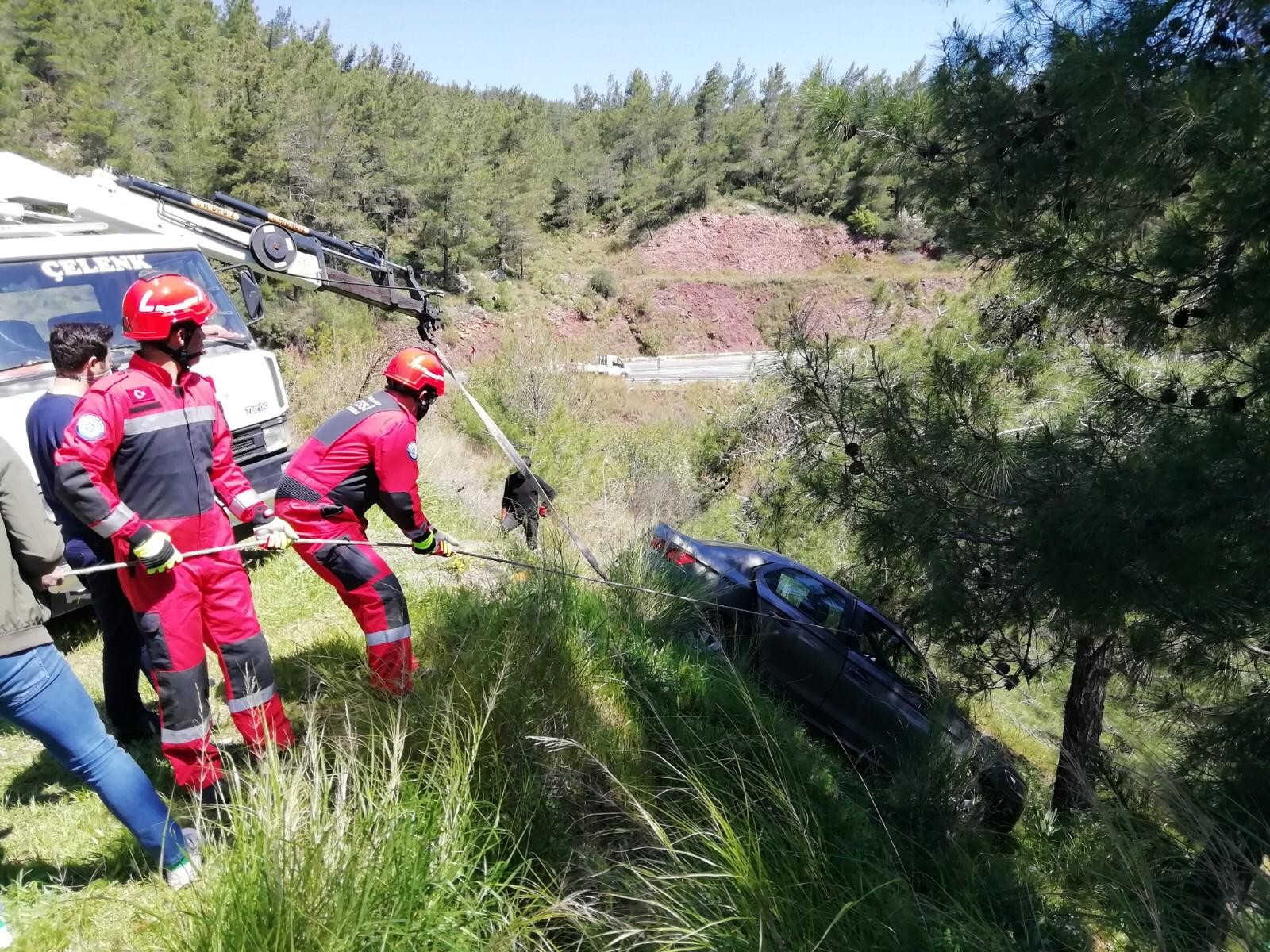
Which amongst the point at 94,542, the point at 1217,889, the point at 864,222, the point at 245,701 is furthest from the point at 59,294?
the point at 864,222

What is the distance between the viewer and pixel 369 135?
40125 mm

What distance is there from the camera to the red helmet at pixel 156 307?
2.72 m

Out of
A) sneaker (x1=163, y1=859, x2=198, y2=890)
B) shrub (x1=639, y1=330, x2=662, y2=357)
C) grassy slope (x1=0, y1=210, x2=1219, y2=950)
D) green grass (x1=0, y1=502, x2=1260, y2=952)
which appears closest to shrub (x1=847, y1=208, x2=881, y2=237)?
shrub (x1=639, y1=330, x2=662, y2=357)

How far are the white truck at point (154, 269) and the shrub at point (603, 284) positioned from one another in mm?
40596

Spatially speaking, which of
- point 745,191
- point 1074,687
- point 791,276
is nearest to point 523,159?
point 745,191

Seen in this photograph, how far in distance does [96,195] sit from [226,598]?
5036mm

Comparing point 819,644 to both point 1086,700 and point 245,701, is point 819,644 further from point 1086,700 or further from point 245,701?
point 245,701

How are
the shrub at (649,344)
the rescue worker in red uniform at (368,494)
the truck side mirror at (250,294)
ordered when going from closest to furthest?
the rescue worker in red uniform at (368,494)
the truck side mirror at (250,294)
the shrub at (649,344)

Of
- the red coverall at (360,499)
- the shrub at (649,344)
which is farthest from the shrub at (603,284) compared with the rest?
the red coverall at (360,499)

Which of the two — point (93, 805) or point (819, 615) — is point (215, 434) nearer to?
point (93, 805)

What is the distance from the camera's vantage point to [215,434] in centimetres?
308

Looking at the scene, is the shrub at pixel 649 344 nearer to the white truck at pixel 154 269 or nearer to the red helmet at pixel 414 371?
the white truck at pixel 154 269

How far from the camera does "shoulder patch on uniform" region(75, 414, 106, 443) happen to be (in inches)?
103

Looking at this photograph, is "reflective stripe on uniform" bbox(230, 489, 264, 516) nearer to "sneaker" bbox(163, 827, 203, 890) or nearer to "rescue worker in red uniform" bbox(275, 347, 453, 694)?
"rescue worker in red uniform" bbox(275, 347, 453, 694)
